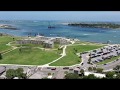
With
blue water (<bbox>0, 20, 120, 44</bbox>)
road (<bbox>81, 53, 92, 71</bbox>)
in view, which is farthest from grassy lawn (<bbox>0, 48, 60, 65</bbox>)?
blue water (<bbox>0, 20, 120, 44</bbox>)

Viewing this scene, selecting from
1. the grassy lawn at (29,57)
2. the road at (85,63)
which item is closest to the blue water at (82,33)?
the road at (85,63)

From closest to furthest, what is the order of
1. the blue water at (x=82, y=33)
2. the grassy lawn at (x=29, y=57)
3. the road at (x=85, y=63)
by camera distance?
the road at (x=85, y=63) → the grassy lawn at (x=29, y=57) → the blue water at (x=82, y=33)

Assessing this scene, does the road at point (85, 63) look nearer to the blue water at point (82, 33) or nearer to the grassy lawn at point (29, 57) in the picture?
the grassy lawn at point (29, 57)

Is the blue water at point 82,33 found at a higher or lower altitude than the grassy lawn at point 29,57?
lower
